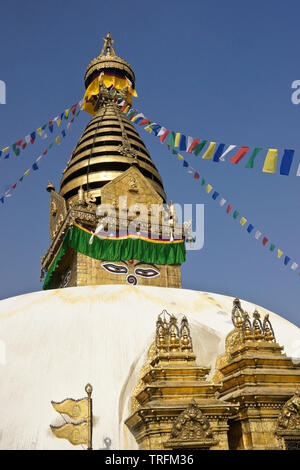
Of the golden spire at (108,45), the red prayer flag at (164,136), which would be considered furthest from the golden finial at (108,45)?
the red prayer flag at (164,136)

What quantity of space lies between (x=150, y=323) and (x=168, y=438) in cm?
366

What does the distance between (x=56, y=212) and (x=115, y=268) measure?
18.0ft

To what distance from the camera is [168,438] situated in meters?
7.86

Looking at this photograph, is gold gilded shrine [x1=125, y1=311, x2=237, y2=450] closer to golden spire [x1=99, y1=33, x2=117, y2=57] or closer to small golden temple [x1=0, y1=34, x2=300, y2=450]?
small golden temple [x1=0, y1=34, x2=300, y2=450]

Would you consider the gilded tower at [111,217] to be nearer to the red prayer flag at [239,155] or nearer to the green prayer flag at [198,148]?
the green prayer flag at [198,148]

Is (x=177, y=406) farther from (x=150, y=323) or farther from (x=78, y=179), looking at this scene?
(x=78, y=179)

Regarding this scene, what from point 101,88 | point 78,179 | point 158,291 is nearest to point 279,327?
point 158,291

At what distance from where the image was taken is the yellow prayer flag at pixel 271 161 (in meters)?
10.3

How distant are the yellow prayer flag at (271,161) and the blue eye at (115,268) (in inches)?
362

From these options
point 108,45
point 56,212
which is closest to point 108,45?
point 108,45

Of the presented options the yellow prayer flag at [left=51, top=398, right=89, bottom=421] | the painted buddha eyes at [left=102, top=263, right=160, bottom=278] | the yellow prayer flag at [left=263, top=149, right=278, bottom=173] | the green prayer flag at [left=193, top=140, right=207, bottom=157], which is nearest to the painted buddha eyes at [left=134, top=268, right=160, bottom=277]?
the painted buddha eyes at [left=102, top=263, right=160, bottom=278]

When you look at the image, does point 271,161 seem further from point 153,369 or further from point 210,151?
point 153,369

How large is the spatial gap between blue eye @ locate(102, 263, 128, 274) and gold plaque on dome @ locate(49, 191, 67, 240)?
140 inches

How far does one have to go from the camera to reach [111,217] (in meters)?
19.5
